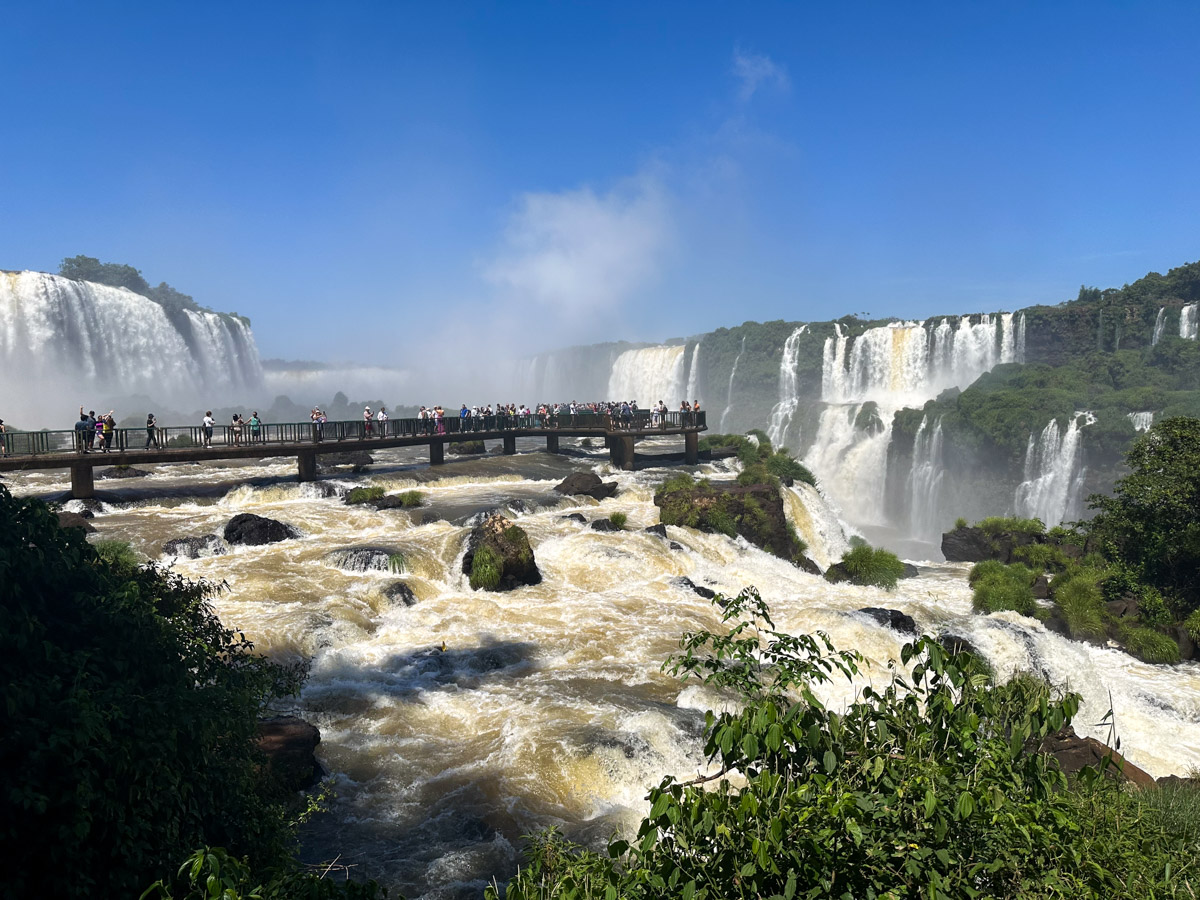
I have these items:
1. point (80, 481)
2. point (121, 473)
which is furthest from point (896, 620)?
point (121, 473)

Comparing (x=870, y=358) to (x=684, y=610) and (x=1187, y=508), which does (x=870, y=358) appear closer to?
(x=1187, y=508)

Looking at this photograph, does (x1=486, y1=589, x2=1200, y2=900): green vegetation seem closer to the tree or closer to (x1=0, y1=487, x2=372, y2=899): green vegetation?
(x1=0, y1=487, x2=372, y2=899): green vegetation

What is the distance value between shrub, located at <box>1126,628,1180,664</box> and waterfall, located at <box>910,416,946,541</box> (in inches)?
1024

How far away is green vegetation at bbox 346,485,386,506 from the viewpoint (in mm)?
24484

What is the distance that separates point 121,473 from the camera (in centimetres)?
2777

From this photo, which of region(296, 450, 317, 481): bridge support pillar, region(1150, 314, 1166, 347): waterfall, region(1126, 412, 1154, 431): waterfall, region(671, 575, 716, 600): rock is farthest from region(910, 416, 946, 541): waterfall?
region(296, 450, 317, 481): bridge support pillar

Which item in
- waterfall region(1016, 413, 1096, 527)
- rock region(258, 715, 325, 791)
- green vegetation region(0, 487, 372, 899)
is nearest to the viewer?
green vegetation region(0, 487, 372, 899)

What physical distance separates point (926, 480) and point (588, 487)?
26.8 meters

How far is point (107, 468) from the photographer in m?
29.4

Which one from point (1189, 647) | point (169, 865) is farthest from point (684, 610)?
point (169, 865)

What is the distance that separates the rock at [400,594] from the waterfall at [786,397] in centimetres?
4512

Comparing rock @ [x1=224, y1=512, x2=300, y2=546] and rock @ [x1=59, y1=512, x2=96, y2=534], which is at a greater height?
rock @ [x1=59, y1=512, x2=96, y2=534]

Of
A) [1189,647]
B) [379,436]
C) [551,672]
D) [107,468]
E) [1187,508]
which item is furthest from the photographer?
[379,436]

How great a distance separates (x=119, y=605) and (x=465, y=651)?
27.1 feet
